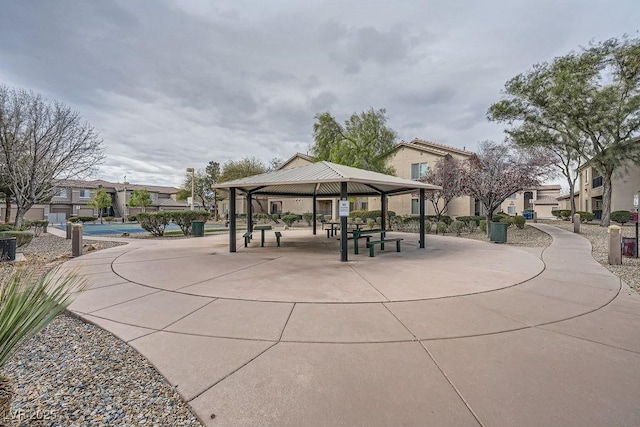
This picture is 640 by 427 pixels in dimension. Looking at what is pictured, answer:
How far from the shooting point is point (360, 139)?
1981 centimetres

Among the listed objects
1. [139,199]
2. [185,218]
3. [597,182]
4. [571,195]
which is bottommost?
[185,218]

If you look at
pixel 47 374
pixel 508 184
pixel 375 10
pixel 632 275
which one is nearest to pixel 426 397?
pixel 47 374

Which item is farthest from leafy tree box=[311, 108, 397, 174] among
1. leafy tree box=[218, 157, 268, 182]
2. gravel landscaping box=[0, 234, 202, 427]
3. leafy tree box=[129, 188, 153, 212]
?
leafy tree box=[129, 188, 153, 212]

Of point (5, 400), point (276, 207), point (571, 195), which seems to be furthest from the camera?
point (276, 207)

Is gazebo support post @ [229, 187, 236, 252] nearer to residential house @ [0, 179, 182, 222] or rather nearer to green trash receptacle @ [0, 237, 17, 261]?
green trash receptacle @ [0, 237, 17, 261]

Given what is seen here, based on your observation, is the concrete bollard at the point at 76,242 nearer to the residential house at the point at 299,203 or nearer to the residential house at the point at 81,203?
the residential house at the point at 299,203

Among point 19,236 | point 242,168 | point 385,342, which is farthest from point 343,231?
point 242,168

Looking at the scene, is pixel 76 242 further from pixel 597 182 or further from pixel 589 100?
pixel 597 182

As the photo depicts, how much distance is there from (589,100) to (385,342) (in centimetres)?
2299

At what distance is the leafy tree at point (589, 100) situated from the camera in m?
17.3

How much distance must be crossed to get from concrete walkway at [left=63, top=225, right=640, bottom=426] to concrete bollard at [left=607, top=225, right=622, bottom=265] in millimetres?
1765

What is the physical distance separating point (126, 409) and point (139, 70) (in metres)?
14.5

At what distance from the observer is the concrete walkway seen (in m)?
2.32

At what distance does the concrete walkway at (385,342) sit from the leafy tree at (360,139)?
13455mm
